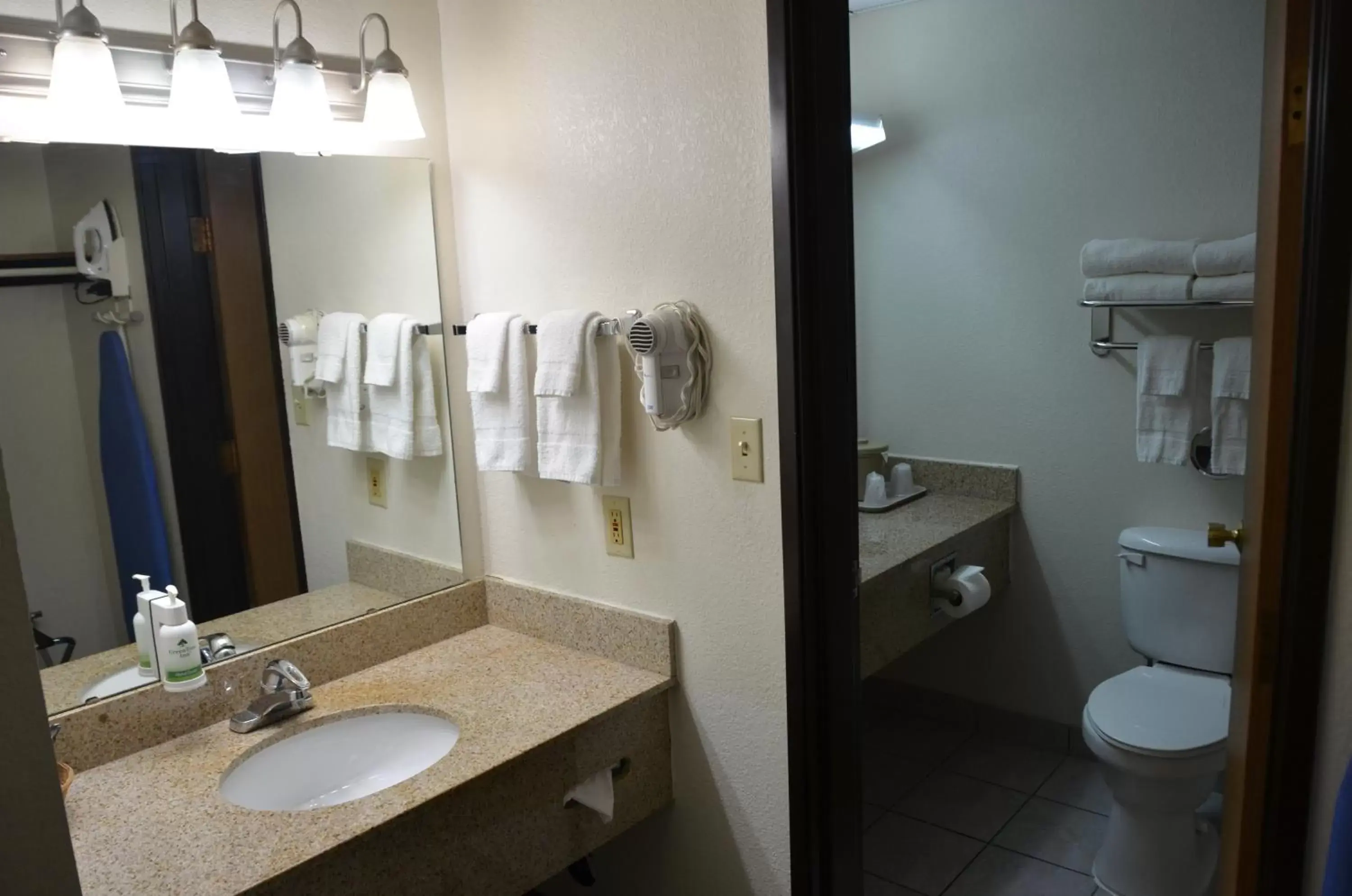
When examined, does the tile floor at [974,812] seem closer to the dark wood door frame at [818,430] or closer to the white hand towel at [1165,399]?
the dark wood door frame at [818,430]

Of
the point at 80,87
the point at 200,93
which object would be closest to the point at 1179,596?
the point at 200,93

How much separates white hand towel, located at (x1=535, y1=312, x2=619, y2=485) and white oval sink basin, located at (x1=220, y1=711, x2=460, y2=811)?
517 millimetres

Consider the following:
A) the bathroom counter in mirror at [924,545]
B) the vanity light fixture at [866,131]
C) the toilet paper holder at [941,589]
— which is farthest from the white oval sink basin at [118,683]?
the vanity light fixture at [866,131]

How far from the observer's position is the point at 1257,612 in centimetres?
130

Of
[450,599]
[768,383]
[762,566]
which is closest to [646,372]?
[768,383]

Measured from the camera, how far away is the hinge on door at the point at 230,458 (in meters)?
1.83

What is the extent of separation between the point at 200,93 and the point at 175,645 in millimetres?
931

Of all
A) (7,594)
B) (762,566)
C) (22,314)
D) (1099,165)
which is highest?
(1099,165)

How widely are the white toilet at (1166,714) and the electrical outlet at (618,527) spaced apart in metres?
1.32

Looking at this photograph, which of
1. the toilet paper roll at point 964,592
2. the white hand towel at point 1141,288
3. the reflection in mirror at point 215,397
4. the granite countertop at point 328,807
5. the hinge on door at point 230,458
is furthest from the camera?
the toilet paper roll at point 964,592

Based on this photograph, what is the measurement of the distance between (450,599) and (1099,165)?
6.87 feet

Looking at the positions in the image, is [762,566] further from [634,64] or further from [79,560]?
[79,560]

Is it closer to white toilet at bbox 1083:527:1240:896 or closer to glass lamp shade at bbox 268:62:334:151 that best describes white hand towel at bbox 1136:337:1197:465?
white toilet at bbox 1083:527:1240:896

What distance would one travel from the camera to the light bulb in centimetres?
157
